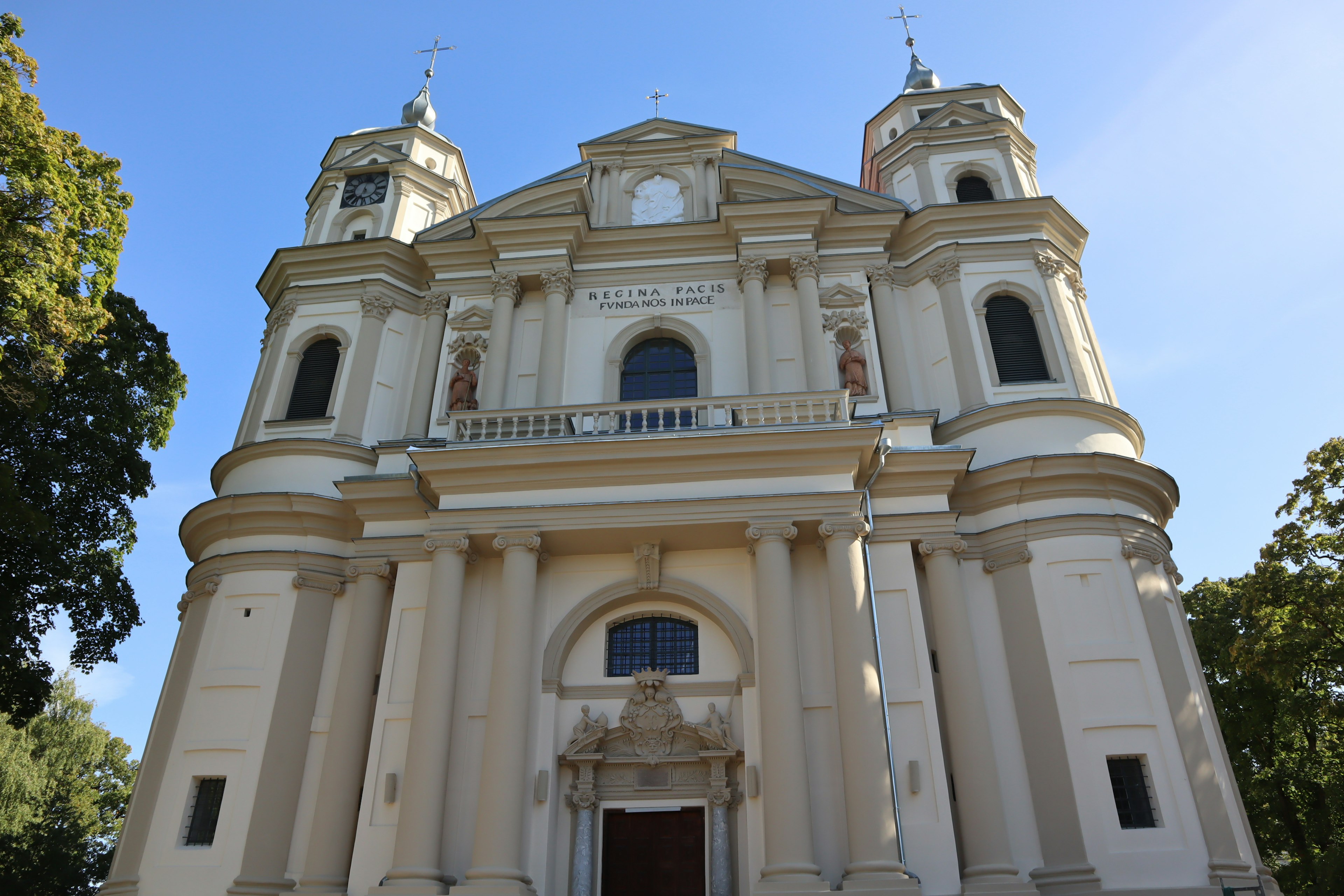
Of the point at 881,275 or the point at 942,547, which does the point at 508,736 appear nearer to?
the point at 942,547

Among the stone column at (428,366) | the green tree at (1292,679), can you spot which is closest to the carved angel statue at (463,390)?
the stone column at (428,366)

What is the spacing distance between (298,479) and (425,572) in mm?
3319

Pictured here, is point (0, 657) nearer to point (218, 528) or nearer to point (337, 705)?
point (218, 528)

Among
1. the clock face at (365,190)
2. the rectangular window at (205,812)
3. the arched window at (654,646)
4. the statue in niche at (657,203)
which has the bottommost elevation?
the rectangular window at (205,812)

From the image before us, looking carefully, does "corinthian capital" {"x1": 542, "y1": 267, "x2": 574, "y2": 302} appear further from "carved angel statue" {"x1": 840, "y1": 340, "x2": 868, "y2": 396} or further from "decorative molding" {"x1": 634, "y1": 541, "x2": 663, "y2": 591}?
"decorative molding" {"x1": 634, "y1": 541, "x2": 663, "y2": 591}

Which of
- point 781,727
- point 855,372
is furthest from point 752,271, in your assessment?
point 781,727

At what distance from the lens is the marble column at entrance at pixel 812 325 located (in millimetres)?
16719

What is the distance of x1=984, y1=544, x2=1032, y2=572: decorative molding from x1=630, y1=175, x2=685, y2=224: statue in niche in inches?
383

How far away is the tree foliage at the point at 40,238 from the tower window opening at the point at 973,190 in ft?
53.5

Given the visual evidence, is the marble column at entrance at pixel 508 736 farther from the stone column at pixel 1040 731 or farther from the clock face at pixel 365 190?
the clock face at pixel 365 190

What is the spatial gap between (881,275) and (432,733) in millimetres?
11864

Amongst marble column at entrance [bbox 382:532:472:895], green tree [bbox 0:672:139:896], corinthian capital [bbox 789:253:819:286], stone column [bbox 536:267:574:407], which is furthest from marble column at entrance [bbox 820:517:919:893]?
green tree [bbox 0:672:139:896]

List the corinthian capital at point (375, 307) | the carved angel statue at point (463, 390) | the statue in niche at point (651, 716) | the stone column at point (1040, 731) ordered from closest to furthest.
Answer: the stone column at point (1040, 731)
the statue in niche at point (651, 716)
the carved angel statue at point (463, 390)
the corinthian capital at point (375, 307)

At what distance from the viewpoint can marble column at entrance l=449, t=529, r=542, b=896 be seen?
11648 millimetres
